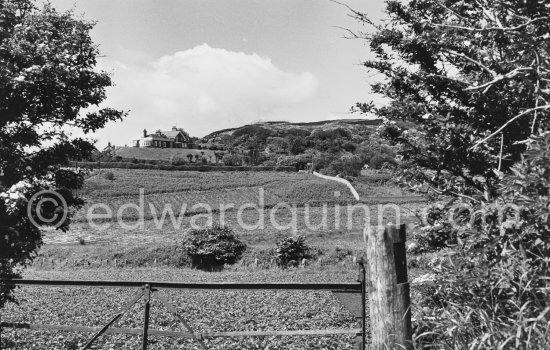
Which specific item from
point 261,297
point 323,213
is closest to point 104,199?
point 323,213

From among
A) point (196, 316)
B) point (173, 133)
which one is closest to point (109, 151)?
point (173, 133)

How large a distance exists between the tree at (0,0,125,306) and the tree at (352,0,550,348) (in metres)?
5.23

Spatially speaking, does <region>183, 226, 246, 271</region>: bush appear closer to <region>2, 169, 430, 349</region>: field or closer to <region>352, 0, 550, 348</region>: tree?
<region>2, 169, 430, 349</region>: field

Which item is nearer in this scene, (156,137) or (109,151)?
(109,151)

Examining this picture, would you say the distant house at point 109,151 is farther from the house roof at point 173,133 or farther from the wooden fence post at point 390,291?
the wooden fence post at point 390,291

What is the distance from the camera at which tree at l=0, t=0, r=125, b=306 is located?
724 cm

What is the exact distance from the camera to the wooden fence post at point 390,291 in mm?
4340

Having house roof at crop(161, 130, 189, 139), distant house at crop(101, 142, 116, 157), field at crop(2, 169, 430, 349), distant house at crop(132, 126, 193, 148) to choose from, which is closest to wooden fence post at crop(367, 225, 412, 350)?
field at crop(2, 169, 430, 349)

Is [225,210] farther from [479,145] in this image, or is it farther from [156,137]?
[156,137]

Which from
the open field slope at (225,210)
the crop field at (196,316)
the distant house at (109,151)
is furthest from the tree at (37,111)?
the distant house at (109,151)

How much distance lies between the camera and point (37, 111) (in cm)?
812

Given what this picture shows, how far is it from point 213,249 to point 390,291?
90.8 ft

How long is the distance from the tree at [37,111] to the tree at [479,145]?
17.1 ft

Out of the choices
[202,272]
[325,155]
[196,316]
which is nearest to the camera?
[196,316]
